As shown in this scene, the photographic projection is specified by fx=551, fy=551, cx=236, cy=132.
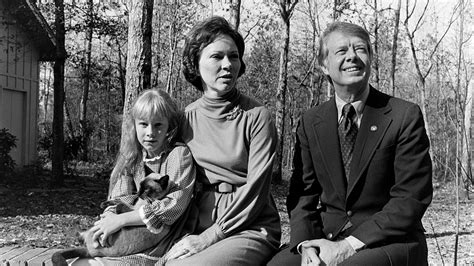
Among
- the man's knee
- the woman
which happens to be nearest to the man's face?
the woman

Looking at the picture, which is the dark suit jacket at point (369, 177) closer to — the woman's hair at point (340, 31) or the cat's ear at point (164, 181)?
the woman's hair at point (340, 31)

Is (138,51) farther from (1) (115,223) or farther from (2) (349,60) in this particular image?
(2) (349,60)

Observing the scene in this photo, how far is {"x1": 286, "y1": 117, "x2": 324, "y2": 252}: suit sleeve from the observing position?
273cm

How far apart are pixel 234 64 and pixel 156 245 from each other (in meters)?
1.03

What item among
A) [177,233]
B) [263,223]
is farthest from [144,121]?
[263,223]

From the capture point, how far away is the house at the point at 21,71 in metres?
16.5

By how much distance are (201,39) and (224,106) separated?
380 millimetres

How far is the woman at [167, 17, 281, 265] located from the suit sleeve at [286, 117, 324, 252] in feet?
0.46

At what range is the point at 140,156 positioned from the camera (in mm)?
2988

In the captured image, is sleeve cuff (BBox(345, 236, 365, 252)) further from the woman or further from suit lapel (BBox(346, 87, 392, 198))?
the woman

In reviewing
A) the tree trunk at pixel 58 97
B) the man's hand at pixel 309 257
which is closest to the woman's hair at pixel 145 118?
the man's hand at pixel 309 257

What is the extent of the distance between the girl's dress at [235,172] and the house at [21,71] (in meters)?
14.5

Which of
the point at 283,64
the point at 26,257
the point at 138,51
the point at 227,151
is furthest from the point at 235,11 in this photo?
the point at 227,151

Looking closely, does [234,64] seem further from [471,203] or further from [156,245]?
[471,203]
